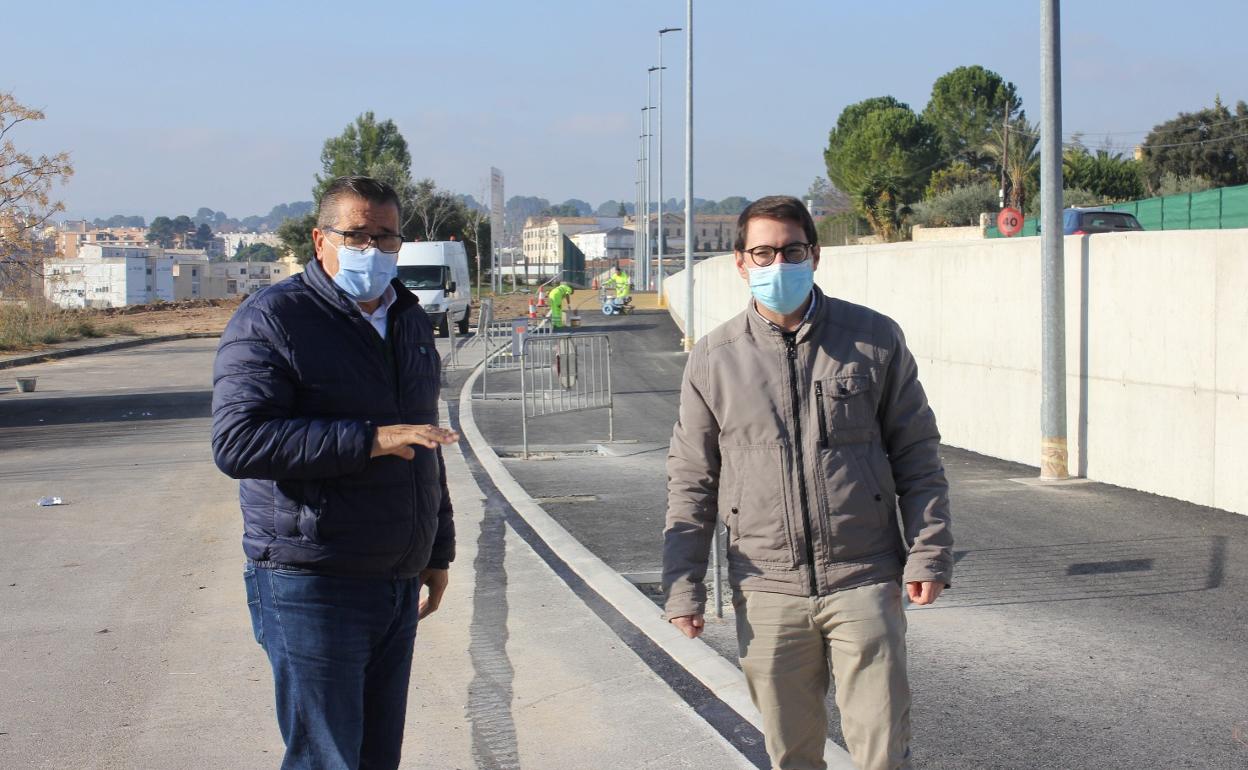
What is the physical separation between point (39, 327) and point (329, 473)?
3476 centimetres

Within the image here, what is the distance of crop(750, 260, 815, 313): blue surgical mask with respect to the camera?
362 cm

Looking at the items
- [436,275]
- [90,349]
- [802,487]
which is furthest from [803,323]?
[436,275]

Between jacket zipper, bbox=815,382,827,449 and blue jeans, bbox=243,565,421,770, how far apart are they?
3.92 feet

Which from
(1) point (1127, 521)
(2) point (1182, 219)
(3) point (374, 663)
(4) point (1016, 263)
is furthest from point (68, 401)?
(2) point (1182, 219)

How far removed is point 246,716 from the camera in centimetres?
536

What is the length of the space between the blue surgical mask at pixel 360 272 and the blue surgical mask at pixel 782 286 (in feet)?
3.33

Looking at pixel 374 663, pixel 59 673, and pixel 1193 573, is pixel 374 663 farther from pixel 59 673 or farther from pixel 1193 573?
pixel 1193 573

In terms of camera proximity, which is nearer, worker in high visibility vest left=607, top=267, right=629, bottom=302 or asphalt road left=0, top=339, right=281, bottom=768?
asphalt road left=0, top=339, right=281, bottom=768

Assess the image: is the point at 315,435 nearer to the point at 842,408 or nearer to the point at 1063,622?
the point at 842,408

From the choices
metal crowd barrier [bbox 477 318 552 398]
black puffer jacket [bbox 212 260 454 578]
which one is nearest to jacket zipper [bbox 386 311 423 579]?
black puffer jacket [bbox 212 260 454 578]

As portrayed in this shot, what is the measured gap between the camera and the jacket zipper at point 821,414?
348 cm

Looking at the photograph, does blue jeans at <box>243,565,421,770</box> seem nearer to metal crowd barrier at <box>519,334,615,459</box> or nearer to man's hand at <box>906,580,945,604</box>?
man's hand at <box>906,580,945,604</box>

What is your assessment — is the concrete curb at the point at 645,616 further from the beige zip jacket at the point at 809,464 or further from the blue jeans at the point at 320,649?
the blue jeans at the point at 320,649

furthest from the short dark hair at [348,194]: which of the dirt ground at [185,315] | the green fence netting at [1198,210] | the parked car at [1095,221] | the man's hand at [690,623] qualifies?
the dirt ground at [185,315]
